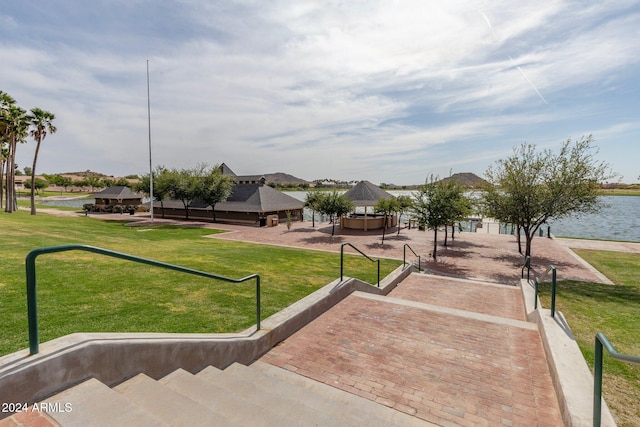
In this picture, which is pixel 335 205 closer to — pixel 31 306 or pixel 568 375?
pixel 568 375

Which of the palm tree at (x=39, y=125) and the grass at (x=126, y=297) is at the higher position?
the palm tree at (x=39, y=125)

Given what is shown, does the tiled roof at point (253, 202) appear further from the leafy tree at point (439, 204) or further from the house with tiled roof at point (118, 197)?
the leafy tree at point (439, 204)

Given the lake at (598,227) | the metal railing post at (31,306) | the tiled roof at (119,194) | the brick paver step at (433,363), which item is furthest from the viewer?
the tiled roof at (119,194)

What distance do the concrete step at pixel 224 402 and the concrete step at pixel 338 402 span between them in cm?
62

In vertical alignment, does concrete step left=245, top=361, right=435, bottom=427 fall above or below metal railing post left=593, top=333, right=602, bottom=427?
below

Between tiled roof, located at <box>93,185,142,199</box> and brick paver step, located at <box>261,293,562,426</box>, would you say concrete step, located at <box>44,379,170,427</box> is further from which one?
tiled roof, located at <box>93,185,142,199</box>

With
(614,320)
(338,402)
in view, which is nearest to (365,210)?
(614,320)

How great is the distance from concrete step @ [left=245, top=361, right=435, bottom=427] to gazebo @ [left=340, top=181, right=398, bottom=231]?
23.7m

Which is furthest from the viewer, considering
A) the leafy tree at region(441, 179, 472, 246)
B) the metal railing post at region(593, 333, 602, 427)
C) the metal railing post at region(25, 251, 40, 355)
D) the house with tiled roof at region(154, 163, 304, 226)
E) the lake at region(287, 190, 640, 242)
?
the house with tiled roof at region(154, 163, 304, 226)

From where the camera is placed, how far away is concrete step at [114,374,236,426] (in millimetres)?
2541

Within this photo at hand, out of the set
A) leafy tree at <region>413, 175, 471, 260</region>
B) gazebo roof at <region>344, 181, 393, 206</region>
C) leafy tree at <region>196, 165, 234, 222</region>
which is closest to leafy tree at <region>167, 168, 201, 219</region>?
leafy tree at <region>196, 165, 234, 222</region>

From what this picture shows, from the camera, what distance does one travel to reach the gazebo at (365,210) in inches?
1097

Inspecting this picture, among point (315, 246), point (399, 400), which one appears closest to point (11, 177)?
point (315, 246)

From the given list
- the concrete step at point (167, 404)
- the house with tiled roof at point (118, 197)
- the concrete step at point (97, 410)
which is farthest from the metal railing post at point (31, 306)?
the house with tiled roof at point (118, 197)
